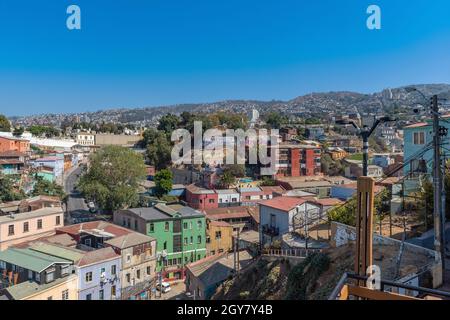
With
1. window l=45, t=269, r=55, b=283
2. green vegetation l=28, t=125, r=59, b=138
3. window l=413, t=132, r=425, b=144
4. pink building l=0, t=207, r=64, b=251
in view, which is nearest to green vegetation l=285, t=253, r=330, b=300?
window l=413, t=132, r=425, b=144

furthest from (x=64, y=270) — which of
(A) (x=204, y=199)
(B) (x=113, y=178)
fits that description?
(A) (x=204, y=199)

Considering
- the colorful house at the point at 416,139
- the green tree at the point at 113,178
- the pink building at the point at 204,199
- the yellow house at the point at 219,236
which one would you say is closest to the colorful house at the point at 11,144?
the green tree at the point at 113,178

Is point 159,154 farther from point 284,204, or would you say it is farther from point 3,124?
point 284,204

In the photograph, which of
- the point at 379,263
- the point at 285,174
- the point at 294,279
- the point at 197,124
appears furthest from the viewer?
the point at 197,124

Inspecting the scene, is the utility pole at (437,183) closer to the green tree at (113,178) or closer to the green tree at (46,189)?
the green tree at (113,178)
